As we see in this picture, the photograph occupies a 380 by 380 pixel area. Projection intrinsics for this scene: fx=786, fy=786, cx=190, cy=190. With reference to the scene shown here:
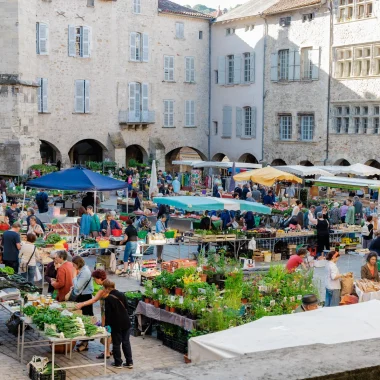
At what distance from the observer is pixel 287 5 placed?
3650 centimetres

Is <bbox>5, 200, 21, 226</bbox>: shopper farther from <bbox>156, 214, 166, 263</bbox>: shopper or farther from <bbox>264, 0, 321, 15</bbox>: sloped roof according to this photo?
<bbox>264, 0, 321, 15</bbox>: sloped roof

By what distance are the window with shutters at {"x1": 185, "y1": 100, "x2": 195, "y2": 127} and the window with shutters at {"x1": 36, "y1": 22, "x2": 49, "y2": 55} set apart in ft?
28.4

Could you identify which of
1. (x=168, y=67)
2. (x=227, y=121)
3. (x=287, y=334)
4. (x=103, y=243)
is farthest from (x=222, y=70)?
(x=287, y=334)

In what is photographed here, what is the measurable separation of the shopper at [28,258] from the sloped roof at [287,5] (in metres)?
24.7

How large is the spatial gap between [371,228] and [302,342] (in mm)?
12818

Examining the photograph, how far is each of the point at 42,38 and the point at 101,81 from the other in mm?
3787

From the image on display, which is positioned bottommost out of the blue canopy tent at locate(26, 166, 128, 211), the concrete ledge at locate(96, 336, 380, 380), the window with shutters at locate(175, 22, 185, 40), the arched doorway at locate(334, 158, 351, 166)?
the arched doorway at locate(334, 158, 351, 166)

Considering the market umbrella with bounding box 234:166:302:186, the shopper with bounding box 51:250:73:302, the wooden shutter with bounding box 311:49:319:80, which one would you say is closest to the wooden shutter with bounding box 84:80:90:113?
the wooden shutter with bounding box 311:49:319:80

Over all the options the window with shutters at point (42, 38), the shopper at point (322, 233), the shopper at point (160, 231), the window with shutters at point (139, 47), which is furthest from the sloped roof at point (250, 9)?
the shopper at point (160, 231)

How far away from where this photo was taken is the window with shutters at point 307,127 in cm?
3578

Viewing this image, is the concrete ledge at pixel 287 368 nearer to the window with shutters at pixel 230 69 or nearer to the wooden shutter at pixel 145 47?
the wooden shutter at pixel 145 47

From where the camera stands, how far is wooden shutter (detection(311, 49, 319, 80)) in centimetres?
3516

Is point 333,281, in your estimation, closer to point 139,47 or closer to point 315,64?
point 315,64

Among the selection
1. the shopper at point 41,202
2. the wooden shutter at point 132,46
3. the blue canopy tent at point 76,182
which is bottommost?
the shopper at point 41,202
